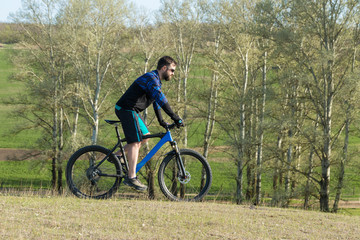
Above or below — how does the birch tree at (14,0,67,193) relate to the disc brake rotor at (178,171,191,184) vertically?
above

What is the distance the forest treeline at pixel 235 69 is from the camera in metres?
23.1

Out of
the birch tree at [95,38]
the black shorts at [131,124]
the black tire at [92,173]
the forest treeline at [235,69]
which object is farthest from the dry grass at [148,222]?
the birch tree at [95,38]

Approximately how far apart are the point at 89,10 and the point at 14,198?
22279 mm

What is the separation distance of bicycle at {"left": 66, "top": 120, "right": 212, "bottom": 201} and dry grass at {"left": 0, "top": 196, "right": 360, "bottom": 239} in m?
0.26

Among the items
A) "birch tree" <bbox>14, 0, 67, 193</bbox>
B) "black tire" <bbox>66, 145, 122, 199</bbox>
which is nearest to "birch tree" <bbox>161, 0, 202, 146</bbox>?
"birch tree" <bbox>14, 0, 67, 193</bbox>

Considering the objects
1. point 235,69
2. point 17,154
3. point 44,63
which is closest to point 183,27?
point 235,69

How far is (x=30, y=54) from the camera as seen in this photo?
3334 cm

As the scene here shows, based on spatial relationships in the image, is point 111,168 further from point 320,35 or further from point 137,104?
point 320,35

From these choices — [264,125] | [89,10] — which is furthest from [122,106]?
[89,10]

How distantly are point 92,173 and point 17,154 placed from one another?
35.6 meters

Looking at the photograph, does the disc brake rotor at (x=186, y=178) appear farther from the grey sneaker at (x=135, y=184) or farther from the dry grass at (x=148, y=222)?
the grey sneaker at (x=135, y=184)

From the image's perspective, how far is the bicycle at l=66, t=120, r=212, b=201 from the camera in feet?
23.3

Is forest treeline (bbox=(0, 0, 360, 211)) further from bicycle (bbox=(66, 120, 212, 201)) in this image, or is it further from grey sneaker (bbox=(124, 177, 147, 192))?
grey sneaker (bbox=(124, 177, 147, 192))

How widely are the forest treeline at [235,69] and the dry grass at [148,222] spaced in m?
13.6
